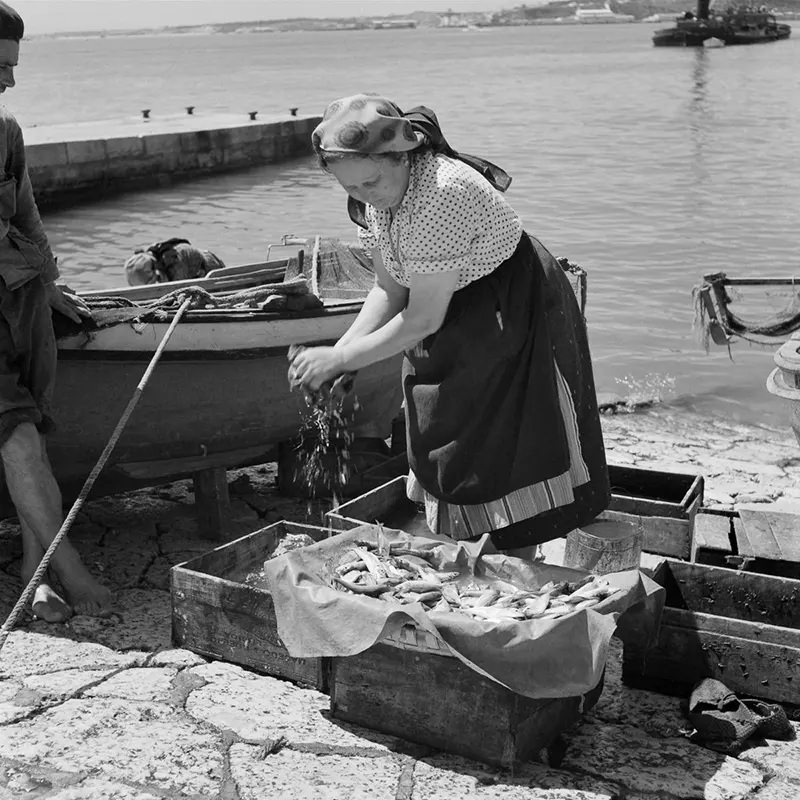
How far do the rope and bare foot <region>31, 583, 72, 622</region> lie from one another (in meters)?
0.03

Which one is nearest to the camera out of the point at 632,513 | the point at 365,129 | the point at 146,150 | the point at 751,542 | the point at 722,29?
the point at 365,129

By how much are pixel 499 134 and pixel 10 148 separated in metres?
30.6

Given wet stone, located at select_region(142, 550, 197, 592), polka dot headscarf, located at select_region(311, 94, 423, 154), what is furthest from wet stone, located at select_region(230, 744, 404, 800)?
polka dot headscarf, located at select_region(311, 94, 423, 154)

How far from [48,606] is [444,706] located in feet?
6.07

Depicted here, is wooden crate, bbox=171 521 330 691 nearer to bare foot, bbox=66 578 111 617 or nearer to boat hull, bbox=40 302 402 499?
bare foot, bbox=66 578 111 617

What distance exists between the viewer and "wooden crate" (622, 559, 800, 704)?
3.87 metres

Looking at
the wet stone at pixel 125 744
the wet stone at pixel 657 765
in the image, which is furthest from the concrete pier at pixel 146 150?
the wet stone at pixel 657 765

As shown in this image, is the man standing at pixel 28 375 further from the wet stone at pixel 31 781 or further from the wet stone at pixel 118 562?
the wet stone at pixel 31 781

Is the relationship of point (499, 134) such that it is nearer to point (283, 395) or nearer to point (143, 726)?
point (283, 395)

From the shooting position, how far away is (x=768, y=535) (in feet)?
16.5

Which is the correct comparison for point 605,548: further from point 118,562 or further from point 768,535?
point 118,562

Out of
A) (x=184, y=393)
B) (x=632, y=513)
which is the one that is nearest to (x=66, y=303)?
(x=184, y=393)

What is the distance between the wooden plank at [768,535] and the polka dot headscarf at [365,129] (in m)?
2.45

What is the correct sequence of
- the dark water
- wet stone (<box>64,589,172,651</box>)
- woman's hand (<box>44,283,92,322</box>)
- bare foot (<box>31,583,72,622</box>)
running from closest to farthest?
wet stone (<box>64,589,172,651</box>) < bare foot (<box>31,583,72,622</box>) < woman's hand (<box>44,283,92,322</box>) < the dark water
